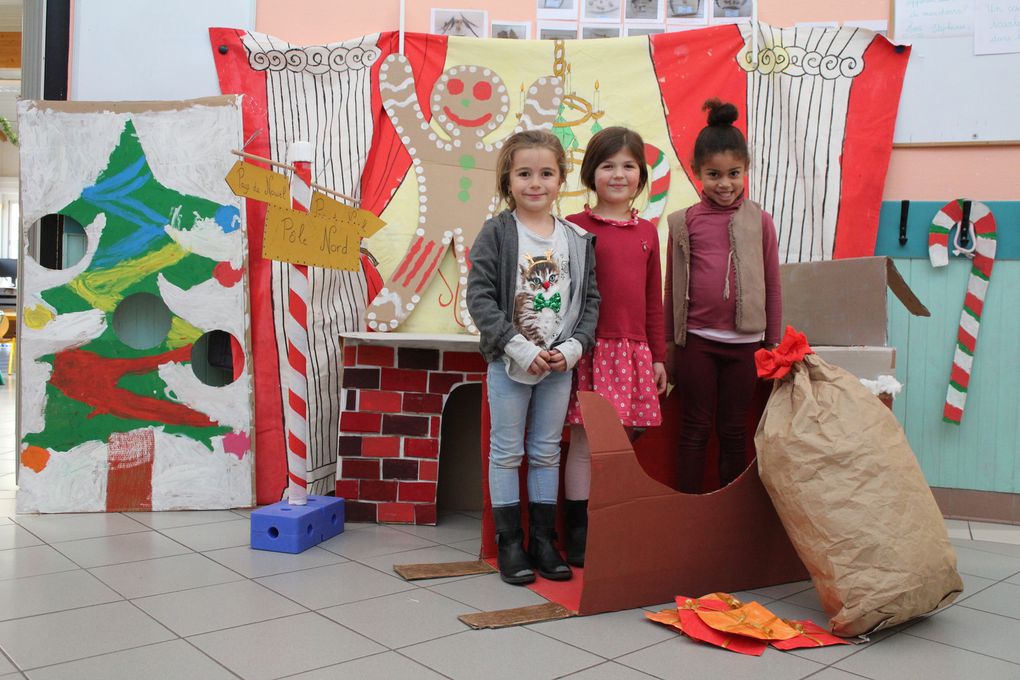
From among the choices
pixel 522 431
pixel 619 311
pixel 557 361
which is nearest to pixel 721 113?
pixel 619 311

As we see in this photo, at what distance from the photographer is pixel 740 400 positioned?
84.0 inches

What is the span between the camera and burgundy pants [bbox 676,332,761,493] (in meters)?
2.12

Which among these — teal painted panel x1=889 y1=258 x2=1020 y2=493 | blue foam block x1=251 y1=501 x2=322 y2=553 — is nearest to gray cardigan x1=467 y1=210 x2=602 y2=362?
blue foam block x1=251 y1=501 x2=322 y2=553

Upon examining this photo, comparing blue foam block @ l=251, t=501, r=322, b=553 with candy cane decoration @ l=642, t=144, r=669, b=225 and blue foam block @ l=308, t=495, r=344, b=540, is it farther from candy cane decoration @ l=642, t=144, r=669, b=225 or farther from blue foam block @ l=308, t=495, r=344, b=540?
candy cane decoration @ l=642, t=144, r=669, b=225

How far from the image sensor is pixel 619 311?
6.86ft

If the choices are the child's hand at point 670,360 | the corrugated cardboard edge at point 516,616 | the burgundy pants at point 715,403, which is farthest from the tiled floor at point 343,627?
the child's hand at point 670,360

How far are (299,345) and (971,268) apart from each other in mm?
2206

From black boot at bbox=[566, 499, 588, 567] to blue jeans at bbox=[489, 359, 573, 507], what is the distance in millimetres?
115

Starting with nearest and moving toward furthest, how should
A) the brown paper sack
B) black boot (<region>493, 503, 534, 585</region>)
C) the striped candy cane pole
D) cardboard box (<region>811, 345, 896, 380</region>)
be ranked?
the brown paper sack < black boot (<region>493, 503, 534, 585</region>) < cardboard box (<region>811, 345, 896, 380</region>) < the striped candy cane pole

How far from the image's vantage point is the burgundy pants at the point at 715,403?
212cm

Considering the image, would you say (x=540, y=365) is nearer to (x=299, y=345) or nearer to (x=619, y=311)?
(x=619, y=311)

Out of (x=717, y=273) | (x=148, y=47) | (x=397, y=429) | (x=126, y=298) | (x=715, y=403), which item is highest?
(x=148, y=47)

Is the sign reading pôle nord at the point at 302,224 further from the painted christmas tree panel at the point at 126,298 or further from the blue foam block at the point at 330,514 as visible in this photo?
the blue foam block at the point at 330,514

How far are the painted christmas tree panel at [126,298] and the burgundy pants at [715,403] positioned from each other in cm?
145
